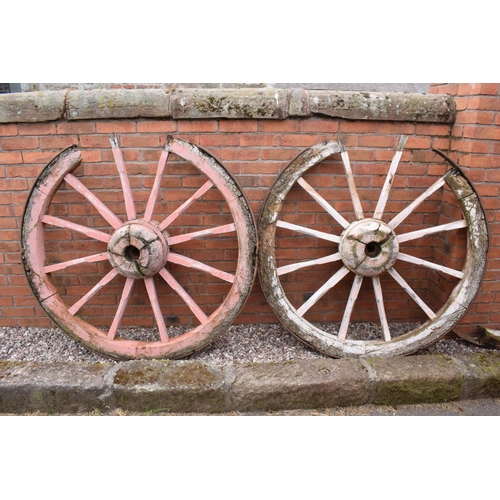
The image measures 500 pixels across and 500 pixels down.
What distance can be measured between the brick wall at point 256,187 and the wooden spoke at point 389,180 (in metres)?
0.14

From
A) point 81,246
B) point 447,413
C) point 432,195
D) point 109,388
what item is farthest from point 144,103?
point 447,413

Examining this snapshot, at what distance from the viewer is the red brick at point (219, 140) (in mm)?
2762

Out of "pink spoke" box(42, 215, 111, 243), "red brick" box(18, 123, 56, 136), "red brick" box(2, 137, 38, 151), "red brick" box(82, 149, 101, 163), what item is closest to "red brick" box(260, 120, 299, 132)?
"red brick" box(82, 149, 101, 163)

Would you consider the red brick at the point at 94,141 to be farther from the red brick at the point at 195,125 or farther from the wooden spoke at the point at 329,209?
the wooden spoke at the point at 329,209

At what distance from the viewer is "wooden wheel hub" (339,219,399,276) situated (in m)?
2.65

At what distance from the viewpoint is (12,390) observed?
7.82 ft

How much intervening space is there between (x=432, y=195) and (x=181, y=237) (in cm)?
181

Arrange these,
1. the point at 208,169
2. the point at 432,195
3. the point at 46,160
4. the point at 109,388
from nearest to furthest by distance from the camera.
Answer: the point at 109,388, the point at 208,169, the point at 46,160, the point at 432,195

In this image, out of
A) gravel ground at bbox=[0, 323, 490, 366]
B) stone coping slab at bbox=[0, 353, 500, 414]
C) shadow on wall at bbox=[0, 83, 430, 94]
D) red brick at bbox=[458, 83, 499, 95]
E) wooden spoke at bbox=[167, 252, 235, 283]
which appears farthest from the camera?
shadow on wall at bbox=[0, 83, 430, 94]

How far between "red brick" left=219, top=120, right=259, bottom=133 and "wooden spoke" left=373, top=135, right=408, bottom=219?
929 mm

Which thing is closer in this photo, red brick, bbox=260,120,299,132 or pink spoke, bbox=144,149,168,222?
pink spoke, bbox=144,149,168,222

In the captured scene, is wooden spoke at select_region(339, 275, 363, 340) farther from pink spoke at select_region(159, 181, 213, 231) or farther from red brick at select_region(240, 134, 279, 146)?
pink spoke at select_region(159, 181, 213, 231)

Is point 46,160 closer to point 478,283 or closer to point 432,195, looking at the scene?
point 432,195

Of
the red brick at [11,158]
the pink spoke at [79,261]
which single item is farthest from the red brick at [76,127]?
the pink spoke at [79,261]
